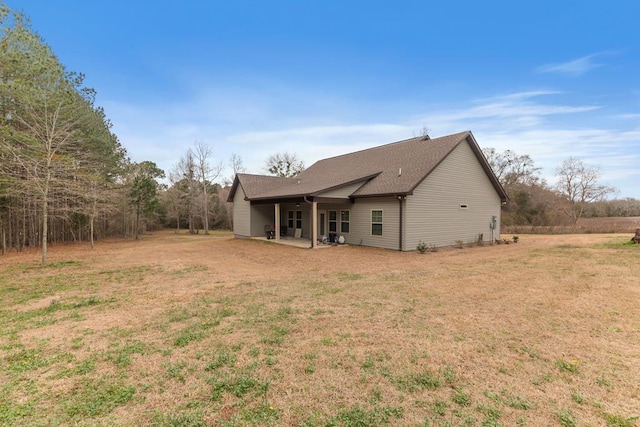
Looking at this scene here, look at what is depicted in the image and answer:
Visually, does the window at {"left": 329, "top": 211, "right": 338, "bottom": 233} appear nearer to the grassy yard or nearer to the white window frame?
the white window frame

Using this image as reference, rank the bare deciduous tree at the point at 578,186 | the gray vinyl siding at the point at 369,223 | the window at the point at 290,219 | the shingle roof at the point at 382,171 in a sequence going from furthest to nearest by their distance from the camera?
the bare deciduous tree at the point at 578,186, the window at the point at 290,219, the shingle roof at the point at 382,171, the gray vinyl siding at the point at 369,223

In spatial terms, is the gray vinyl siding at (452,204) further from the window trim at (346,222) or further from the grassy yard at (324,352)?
the grassy yard at (324,352)

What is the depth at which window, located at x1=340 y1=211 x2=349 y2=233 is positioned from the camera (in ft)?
49.1

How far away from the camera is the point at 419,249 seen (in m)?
12.5

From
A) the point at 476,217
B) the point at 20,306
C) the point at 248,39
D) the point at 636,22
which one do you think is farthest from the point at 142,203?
the point at 636,22

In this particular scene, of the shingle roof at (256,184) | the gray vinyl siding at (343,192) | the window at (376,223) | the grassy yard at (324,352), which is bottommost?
the grassy yard at (324,352)

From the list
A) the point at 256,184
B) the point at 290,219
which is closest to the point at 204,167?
the point at 256,184

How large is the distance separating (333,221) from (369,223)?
2.52m

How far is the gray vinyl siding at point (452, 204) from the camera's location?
12805 millimetres

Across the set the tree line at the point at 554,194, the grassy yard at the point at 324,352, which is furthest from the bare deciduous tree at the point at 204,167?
the tree line at the point at 554,194

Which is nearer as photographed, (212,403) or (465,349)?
(212,403)

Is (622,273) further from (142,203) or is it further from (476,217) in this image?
(142,203)

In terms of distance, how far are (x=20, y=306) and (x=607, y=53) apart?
24.1 metres

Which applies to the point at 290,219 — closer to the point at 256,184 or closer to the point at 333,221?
the point at 256,184
